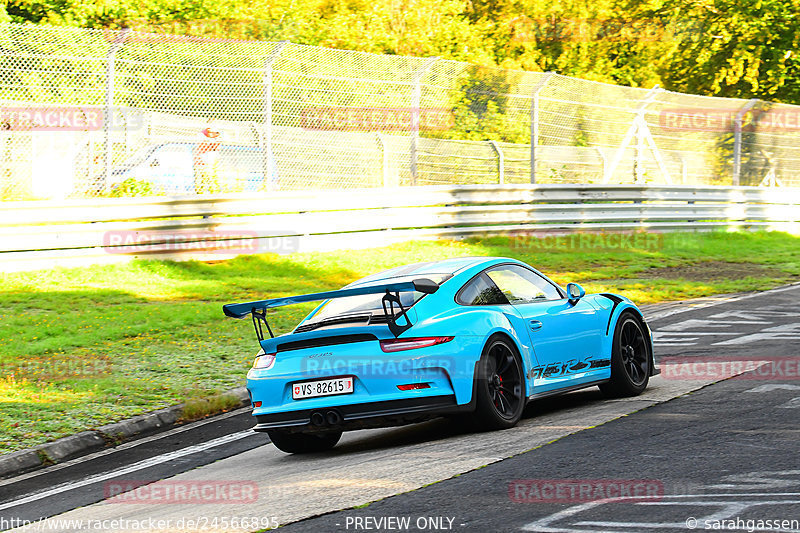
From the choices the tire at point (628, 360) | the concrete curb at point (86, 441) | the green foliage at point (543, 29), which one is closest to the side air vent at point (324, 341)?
the concrete curb at point (86, 441)

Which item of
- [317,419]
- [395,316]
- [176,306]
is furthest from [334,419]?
[176,306]

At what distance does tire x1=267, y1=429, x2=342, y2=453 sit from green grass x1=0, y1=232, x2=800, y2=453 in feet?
6.11

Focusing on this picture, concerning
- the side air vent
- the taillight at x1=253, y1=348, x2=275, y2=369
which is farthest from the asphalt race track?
the side air vent

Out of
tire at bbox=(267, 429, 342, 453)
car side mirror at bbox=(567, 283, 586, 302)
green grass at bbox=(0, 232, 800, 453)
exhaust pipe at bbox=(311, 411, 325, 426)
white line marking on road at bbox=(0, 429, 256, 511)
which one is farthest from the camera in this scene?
green grass at bbox=(0, 232, 800, 453)

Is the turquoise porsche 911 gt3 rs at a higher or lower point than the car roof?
lower

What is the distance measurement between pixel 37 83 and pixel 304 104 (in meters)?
4.61

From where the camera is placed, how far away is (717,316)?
13.9m

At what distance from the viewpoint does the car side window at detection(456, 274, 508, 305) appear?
7.85 metres

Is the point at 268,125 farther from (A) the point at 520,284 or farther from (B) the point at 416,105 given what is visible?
(A) the point at 520,284

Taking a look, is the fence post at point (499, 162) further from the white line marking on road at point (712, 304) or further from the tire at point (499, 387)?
the tire at point (499, 387)

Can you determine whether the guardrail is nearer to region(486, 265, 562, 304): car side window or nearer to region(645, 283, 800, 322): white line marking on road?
region(645, 283, 800, 322): white line marking on road

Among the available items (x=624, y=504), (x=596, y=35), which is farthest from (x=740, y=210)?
(x=624, y=504)

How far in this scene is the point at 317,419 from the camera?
7.29 m

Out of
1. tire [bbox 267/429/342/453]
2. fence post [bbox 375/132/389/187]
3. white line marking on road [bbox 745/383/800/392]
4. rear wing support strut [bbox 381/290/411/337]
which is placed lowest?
tire [bbox 267/429/342/453]
